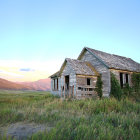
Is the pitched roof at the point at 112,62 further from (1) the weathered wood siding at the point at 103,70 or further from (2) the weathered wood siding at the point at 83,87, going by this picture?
(2) the weathered wood siding at the point at 83,87

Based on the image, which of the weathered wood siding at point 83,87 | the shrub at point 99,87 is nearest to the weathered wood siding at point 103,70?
the shrub at point 99,87

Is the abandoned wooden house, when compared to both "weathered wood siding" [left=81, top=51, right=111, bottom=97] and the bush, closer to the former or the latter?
"weathered wood siding" [left=81, top=51, right=111, bottom=97]

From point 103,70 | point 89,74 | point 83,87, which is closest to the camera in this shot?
point 83,87

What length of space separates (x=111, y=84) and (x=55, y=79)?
10413mm

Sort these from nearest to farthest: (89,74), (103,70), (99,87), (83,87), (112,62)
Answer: (83,87), (89,74), (99,87), (103,70), (112,62)

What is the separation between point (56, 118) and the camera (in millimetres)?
5418

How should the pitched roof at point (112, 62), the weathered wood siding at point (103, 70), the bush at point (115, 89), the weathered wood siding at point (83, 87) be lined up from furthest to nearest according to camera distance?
the pitched roof at point (112, 62) < the weathered wood siding at point (103, 70) < the bush at point (115, 89) < the weathered wood siding at point (83, 87)

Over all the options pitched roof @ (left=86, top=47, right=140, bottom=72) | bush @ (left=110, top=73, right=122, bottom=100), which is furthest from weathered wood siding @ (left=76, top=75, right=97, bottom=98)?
pitched roof @ (left=86, top=47, right=140, bottom=72)

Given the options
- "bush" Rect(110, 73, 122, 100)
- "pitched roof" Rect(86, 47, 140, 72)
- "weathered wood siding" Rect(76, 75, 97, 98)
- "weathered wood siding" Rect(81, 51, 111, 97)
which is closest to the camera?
"weathered wood siding" Rect(76, 75, 97, 98)

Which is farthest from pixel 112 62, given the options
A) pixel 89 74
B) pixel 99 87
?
pixel 89 74

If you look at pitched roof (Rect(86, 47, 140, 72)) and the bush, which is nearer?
the bush

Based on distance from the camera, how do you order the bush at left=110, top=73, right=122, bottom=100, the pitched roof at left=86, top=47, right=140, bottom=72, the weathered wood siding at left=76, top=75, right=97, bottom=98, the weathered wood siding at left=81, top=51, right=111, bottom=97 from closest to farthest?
the weathered wood siding at left=76, top=75, right=97, bottom=98 < the bush at left=110, top=73, right=122, bottom=100 < the weathered wood siding at left=81, top=51, right=111, bottom=97 < the pitched roof at left=86, top=47, right=140, bottom=72

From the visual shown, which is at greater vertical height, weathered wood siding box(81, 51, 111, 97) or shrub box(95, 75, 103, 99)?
weathered wood siding box(81, 51, 111, 97)

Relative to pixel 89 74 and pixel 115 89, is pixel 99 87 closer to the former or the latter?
pixel 115 89
